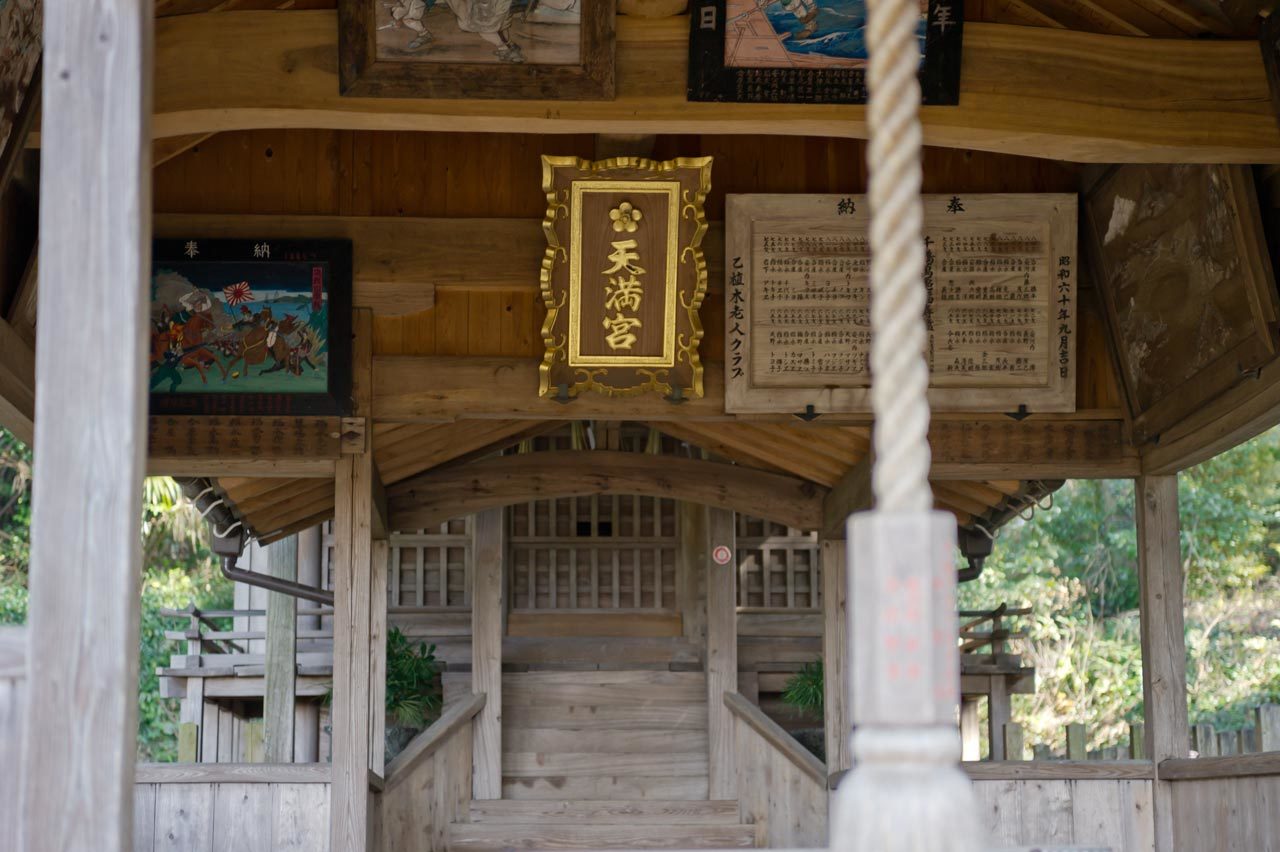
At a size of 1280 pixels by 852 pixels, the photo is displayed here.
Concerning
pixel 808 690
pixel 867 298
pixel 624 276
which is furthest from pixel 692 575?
pixel 624 276

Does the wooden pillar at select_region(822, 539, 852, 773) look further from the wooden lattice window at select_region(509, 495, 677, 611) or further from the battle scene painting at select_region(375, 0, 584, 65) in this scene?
the battle scene painting at select_region(375, 0, 584, 65)

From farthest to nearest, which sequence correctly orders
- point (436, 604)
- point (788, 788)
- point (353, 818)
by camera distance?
1. point (436, 604)
2. point (788, 788)
3. point (353, 818)

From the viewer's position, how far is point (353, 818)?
6.45 m

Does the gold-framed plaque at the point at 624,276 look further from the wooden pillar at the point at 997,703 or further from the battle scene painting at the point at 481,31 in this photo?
the wooden pillar at the point at 997,703

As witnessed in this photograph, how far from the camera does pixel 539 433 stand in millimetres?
8992

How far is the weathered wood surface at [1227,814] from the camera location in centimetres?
596

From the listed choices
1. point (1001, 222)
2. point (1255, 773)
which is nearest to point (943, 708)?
point (1255, 773)

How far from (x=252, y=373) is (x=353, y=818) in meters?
1.99

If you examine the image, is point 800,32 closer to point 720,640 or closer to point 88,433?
point 88,433

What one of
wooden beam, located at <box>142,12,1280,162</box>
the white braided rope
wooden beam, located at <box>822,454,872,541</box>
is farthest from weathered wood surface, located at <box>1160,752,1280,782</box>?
the white braided rope

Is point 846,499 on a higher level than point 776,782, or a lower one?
higher

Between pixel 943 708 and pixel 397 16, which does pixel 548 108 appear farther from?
pixel 943 708

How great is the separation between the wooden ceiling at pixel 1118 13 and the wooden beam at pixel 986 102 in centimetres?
12

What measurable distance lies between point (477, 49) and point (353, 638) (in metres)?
2.78
